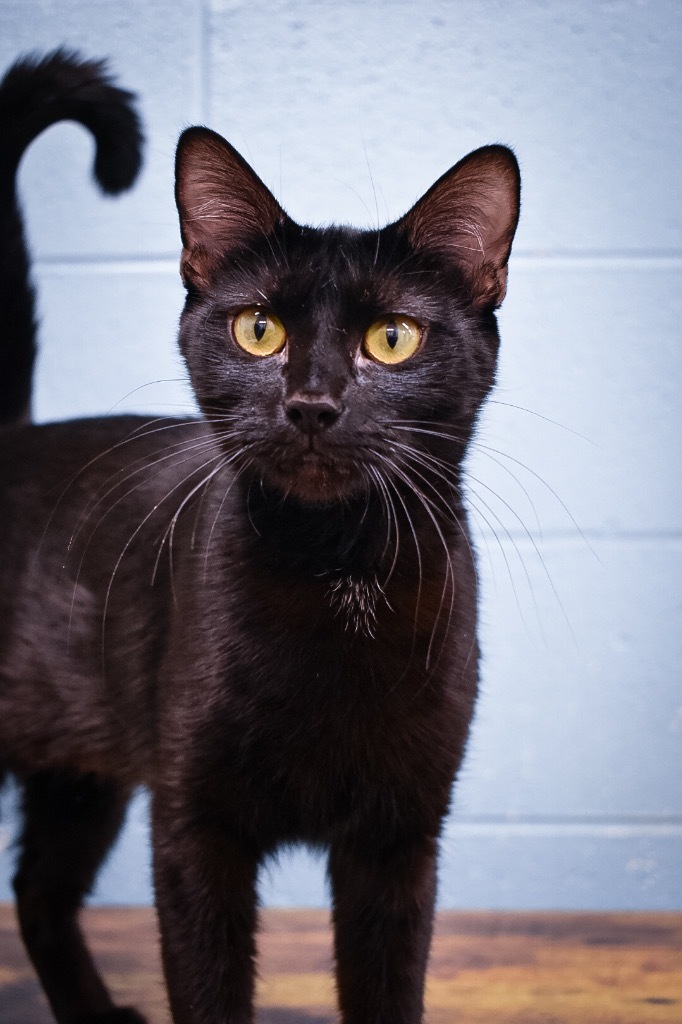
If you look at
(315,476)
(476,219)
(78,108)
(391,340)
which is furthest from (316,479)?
(78,108)

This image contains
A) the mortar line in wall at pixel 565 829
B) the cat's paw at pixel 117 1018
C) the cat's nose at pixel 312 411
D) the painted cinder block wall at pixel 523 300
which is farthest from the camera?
the mortar line in wall at pixel 565 829

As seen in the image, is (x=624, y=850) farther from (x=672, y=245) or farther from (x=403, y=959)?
(x=672, y=245)

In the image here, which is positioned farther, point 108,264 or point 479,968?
point 108,264

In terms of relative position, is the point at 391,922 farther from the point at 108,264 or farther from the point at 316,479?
the point at 108,264

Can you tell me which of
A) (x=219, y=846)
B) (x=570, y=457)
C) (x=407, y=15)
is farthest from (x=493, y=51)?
(x=219, y=846)

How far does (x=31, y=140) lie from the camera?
93 cm

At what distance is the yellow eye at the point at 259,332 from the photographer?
68 centimetres

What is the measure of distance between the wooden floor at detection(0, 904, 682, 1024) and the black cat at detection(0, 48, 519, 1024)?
0.57 feet

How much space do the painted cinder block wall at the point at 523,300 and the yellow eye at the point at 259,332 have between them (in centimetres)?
45

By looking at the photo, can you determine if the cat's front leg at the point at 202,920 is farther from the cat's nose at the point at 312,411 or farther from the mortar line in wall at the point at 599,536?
the mortar line in wall at the point at 599,536

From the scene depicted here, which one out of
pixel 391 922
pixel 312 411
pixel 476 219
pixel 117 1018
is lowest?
pixel 117 1018

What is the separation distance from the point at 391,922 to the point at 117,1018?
291mm

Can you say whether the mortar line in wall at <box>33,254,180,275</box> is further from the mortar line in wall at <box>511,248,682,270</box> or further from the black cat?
the black cat

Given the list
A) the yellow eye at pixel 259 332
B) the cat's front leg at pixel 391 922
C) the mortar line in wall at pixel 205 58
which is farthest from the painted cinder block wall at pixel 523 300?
the yellow eye at pixel 259 332
